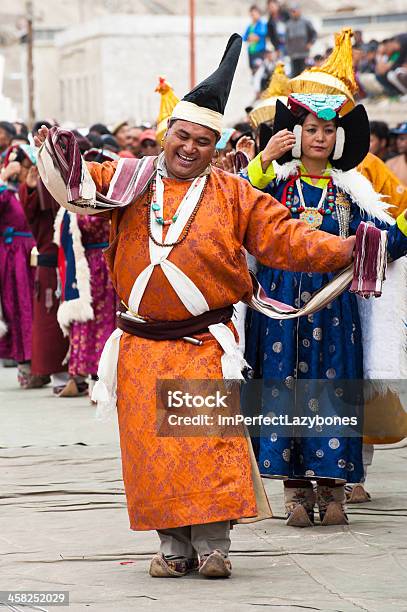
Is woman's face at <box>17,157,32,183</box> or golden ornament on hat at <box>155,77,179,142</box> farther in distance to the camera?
woman's face at <box>17,157,32,183</box>

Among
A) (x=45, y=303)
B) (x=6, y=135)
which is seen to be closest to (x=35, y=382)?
(x=45, y=303)

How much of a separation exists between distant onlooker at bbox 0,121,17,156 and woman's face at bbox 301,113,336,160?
775 centimetres

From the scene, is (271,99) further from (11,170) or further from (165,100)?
(11,170)

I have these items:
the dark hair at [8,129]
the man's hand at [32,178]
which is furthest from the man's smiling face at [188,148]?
the dark hair at [8,129]

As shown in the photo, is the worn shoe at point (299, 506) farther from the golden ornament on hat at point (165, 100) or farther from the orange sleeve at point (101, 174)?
the golden ornament on hat at point (165, 100)

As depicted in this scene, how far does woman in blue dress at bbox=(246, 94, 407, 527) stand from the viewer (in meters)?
6.15

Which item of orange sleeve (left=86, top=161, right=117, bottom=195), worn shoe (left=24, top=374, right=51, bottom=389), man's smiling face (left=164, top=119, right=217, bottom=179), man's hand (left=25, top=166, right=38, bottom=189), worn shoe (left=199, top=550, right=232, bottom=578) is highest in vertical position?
man's smiling face (left=164, top=119, right=217, bottom=179)

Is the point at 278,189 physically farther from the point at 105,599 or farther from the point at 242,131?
the point at 242,131

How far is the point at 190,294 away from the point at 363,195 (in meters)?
1.29

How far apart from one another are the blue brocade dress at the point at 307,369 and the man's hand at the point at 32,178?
14.5 ft

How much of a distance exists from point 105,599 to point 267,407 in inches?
61.8

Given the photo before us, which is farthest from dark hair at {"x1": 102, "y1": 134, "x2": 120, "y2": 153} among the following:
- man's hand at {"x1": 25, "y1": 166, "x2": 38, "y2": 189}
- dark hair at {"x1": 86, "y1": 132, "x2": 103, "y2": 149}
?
man's hand at {"x1": 25, "y1": 166, "x2": 38, "y2": 189}

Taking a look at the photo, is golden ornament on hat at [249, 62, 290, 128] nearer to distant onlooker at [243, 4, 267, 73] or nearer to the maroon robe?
the maroon robe

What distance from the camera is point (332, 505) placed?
6180mm
